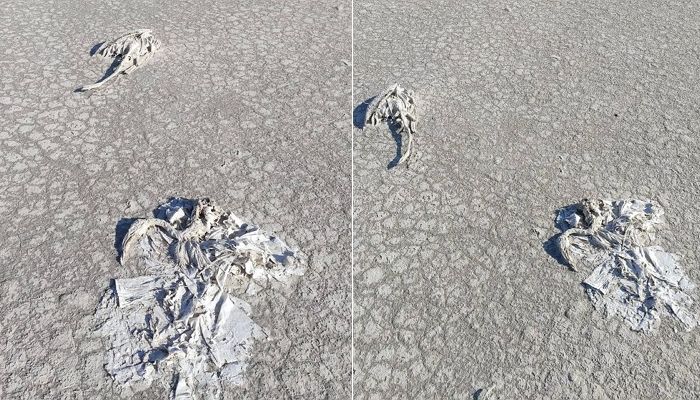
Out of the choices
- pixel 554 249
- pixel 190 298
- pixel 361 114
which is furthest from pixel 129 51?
pixel 554 249

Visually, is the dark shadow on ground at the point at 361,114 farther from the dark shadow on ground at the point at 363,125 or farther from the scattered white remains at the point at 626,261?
the scattered white remains at the point at 626,261

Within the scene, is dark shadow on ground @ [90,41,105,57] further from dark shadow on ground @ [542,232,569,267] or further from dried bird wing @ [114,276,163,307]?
dark shadow on ground @ [542,232,569,267]

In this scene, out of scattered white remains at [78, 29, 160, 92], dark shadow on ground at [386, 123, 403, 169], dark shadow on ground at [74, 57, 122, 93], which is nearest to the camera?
dark shadow on ground at [386, 123, 403, 169]

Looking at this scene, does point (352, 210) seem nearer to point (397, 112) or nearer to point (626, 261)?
point (397, 112)

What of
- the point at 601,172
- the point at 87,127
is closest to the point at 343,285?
the point at 601,172

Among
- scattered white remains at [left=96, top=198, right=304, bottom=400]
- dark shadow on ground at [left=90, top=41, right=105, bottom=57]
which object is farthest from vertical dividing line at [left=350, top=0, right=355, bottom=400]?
dark shadow on ground at [left=90, top=41, right=105, bottom=57]

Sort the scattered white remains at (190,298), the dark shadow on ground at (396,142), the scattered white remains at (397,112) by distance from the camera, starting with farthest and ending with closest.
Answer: the scattered white remains at (397,112) → the dark shadow on ground at (396,142) → the scattered white remains at (190,298)

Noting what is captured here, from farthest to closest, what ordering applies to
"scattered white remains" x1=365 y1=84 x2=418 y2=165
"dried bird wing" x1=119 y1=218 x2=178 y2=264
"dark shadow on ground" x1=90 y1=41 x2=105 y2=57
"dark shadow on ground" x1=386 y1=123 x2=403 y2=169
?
"dark shadow on ground" x1=90 y1=41 x2=105 y2=57
"scattered white remains" x1=365 y1=84 x2=418 y2=165
"dark shadow on ground" x1=386 y1=123 x2=403 y2=169
"dried bird wing" x1=119 y1=218 x2=178 y2=264

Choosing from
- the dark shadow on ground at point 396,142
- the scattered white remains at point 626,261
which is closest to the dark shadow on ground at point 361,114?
the dark shadow on ground at point 396,142
